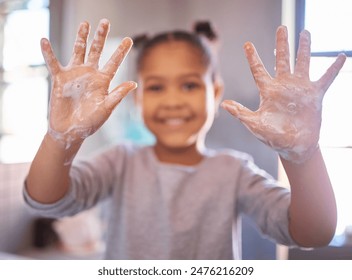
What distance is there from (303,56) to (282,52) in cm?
2

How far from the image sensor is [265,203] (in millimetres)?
527

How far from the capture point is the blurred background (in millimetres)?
538

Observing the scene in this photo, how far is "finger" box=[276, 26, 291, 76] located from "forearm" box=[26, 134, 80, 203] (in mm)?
247

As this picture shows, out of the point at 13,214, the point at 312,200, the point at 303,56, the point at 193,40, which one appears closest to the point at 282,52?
the point at 303,56

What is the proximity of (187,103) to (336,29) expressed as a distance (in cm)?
25

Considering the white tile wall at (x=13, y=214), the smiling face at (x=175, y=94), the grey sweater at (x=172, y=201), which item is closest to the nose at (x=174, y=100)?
the smiling face at (x=175, y=94)

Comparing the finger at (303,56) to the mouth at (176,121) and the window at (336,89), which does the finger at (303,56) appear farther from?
the mouth at (176,121)

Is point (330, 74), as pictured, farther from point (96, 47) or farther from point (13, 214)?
point (13, 214)

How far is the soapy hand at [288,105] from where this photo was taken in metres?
0.40

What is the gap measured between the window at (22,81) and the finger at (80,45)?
0.22 m

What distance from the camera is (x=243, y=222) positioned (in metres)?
0.84
